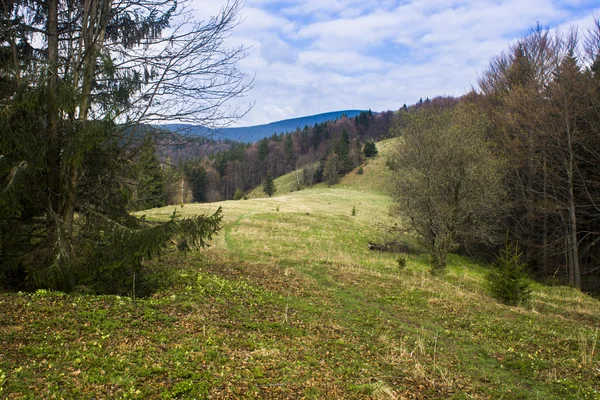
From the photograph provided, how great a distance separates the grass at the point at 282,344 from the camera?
469 centimetres

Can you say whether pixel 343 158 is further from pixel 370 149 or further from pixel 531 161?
pixel 531 161

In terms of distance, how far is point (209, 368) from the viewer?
16.8ft

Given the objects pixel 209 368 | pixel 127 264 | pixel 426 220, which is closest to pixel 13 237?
pixel 127 264

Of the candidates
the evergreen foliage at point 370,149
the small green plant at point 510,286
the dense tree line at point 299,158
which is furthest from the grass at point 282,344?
the evergreen foliage at point 370,149

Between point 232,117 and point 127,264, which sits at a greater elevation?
point 232,117

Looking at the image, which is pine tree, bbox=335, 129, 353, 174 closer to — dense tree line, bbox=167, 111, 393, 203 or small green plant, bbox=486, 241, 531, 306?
dense tree line, bbox=167, 111, 393, 203

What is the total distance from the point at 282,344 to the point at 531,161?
2693cm

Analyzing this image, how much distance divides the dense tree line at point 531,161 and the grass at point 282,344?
10.9 meters

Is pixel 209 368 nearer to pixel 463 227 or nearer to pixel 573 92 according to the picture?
pixel 463 227

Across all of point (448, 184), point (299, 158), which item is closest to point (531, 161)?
point (448, 184)

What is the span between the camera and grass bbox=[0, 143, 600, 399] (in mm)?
4688

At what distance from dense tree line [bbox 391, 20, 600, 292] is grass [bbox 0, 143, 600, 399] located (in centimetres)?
1094

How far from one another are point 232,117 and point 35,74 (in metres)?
4.34

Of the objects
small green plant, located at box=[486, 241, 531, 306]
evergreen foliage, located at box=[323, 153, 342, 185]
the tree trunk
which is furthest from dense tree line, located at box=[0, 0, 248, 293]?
evergreen foliage, located at box=[323, 153, 342, 185]
